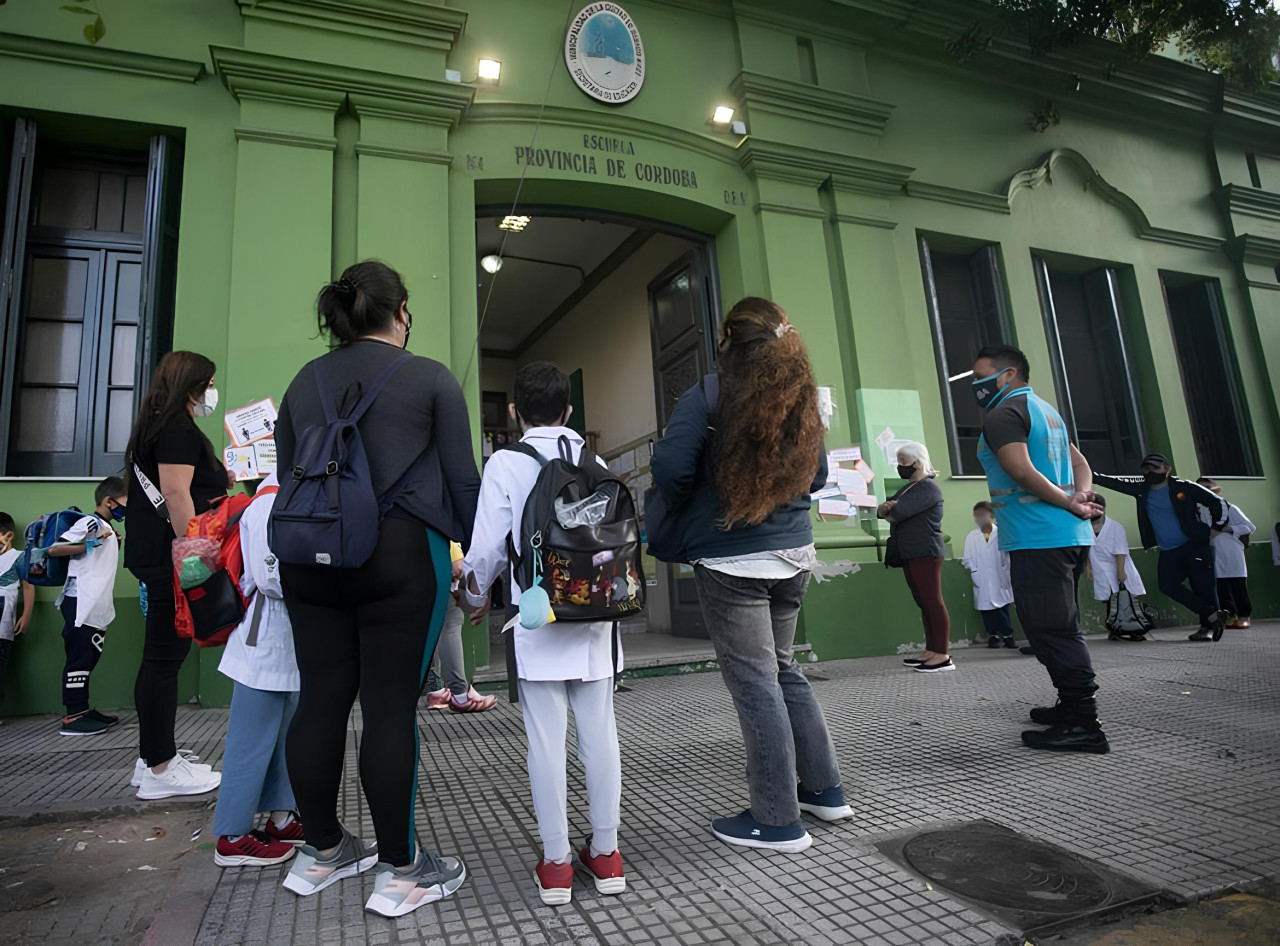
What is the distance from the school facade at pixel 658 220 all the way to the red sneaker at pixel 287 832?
9.59 feet

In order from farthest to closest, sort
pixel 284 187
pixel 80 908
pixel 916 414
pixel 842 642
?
1. pixel 916 414
2. pixel 842 642
3. pixel 284 187
4. pixel 80 908

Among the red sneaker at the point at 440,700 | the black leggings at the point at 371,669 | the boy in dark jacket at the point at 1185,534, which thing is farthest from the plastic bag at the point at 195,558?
the boy in dark jacket at the point at 1185,534

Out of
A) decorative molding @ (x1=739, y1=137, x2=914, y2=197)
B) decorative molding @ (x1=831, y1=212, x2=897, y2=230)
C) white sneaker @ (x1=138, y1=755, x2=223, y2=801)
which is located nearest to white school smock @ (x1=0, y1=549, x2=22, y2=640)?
white sneaker @ (x1=138, y1=755, x2=223, y2=801)

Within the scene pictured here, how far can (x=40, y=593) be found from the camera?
4906mm

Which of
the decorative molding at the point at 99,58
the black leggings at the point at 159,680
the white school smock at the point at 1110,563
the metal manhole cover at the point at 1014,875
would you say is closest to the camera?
the metal manhole cover at the point at 1014,875

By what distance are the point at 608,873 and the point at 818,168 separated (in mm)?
6923

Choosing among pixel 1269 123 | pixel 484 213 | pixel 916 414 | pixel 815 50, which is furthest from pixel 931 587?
pixel 1269 123

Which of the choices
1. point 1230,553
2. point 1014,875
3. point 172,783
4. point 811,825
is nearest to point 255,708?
point 172,783

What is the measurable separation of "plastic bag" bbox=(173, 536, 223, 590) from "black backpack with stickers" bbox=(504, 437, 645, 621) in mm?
1153

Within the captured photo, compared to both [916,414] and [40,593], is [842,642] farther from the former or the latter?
[40,593]

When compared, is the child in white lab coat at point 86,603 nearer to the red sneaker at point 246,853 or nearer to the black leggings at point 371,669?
the red sneaker at point 246,853

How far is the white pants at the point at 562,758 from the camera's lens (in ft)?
7.02

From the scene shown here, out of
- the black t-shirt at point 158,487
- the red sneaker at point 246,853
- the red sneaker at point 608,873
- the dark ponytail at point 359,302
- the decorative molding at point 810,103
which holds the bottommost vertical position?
the red sneaker at point 608,873

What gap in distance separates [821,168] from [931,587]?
166 inches
